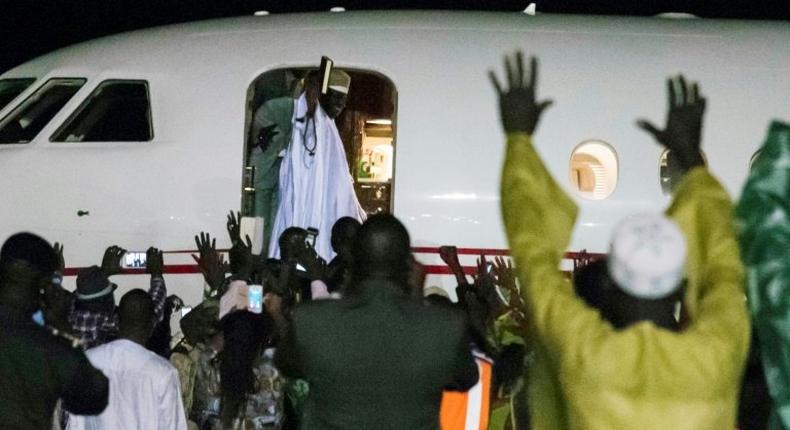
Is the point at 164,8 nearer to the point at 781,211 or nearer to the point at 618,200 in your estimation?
the point at 618,200

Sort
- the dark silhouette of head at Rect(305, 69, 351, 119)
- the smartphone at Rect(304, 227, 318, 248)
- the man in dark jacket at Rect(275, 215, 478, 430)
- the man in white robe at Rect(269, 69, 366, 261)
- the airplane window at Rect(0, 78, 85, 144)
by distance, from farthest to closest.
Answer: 1. the dark silhouette of head at Rect(305, 69, 351, 119)
2. the man in white robe at Rect(269, 69, 366, 261)
3. the airplane window at Rect(0, 78, 85, 144)
4. the smartphone at Rect(304, 227, 318, 248)
5. the man in dark jacket at Rect(275, 215, 478, 430)

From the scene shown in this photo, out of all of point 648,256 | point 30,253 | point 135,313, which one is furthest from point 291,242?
point 648,256

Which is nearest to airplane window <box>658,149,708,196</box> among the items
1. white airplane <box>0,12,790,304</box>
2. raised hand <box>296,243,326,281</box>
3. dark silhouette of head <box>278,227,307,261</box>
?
white airplane <box>0,12,790,304</box>

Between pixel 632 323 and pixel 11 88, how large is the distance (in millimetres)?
7850

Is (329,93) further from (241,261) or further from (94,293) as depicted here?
(94,293)

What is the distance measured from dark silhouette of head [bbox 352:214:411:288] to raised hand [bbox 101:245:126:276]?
15.9 feet

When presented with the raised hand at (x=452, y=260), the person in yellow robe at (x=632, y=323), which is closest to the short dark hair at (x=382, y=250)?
the person in yellow robe at (x=632, y=323)

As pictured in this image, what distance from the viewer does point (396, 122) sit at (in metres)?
9.76

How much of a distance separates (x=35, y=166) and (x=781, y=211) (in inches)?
264

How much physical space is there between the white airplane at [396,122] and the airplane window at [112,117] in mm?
12

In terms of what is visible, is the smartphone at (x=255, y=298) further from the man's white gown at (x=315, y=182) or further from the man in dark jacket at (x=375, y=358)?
the man in dark jacket at (x=375, y=358)

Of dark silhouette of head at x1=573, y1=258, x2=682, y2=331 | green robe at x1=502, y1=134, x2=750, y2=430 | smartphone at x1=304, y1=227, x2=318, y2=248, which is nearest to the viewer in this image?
green robe at x1=502, y1=134, x2=750, y2=430

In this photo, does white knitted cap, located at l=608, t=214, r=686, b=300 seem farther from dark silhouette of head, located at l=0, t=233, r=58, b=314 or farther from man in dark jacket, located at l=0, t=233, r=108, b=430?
dark silhouette of head, located at l=0, t=233, r=58, b=314

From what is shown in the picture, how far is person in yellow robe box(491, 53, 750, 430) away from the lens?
11.7 feet
